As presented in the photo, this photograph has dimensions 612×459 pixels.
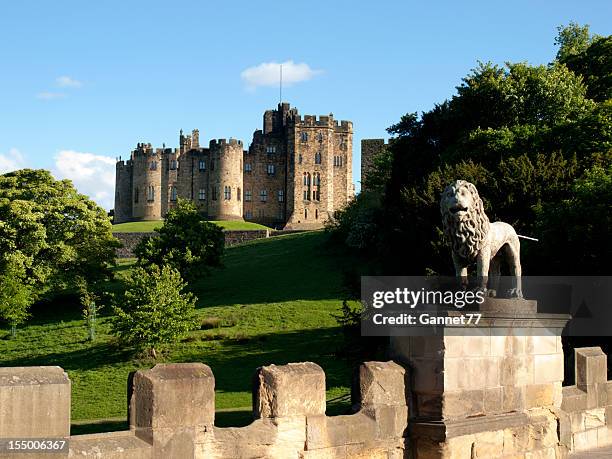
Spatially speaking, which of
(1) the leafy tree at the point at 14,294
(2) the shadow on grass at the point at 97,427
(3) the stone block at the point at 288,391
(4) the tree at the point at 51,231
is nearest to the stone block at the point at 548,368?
(3) the stone block at the point at 288,391

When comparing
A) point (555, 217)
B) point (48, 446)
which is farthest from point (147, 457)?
point (555, 217)

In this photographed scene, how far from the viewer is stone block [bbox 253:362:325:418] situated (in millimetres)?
8195

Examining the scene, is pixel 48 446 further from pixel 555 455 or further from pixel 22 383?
pixel 555 455

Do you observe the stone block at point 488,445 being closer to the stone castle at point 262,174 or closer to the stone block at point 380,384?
the stone block at point 380,384

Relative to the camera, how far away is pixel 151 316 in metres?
43.2

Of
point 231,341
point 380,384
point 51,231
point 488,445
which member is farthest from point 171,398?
point 51,231

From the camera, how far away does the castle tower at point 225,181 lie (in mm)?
117375

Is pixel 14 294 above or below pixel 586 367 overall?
below

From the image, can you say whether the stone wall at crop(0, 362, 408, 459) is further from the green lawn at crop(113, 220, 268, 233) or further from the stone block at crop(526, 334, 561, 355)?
the green lawn at crop(113, 220, 268, 233)

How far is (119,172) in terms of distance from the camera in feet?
409

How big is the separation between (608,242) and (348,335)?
9.07 metres

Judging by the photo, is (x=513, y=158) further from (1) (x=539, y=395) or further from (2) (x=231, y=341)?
(1) (x=539, y=395)

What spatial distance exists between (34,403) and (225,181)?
11198 cm

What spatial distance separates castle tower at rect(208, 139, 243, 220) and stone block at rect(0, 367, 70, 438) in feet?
361
